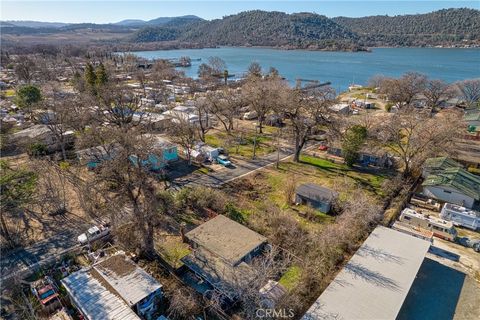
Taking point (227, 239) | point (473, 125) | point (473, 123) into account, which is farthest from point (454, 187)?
point (473, 123)

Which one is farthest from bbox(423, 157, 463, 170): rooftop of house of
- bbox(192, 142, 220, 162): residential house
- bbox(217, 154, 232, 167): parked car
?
bbox(192, 142, 220, 162): residential house

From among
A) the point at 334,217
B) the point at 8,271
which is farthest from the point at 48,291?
the point at 334,217

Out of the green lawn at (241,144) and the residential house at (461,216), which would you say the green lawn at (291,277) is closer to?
the residential house at (461,216)

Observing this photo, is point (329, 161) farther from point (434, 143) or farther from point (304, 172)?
point (434, 143)

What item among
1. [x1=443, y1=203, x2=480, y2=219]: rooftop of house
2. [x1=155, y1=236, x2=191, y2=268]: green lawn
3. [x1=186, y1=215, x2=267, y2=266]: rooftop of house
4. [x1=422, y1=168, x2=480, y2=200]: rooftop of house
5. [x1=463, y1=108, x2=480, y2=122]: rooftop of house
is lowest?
[x1=155, y1=236, x2=191, y2=268]: green lawn

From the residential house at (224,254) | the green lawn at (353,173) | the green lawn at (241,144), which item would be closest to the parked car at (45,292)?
the residential house at (224,254)

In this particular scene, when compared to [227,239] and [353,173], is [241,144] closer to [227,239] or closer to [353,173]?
[353,173]

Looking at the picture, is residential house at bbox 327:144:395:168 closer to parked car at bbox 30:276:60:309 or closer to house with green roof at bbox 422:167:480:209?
house with green roof at bbox 422:167:480:209
